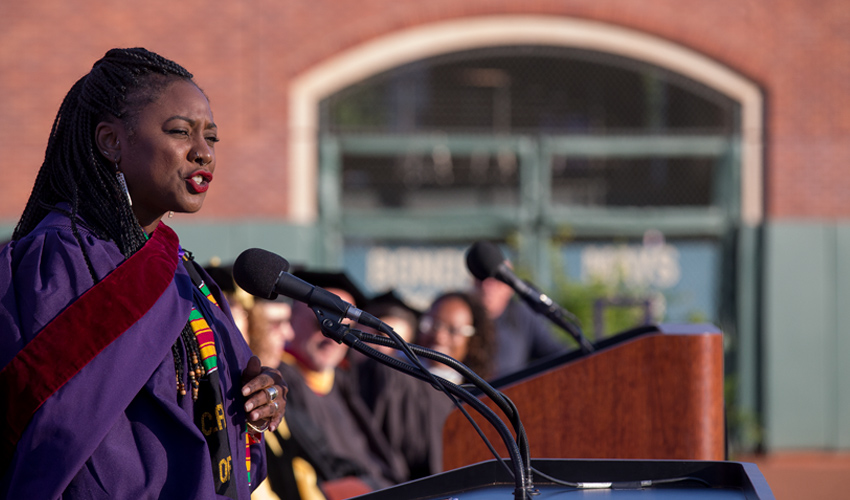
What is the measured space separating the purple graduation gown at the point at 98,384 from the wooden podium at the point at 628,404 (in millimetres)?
1028

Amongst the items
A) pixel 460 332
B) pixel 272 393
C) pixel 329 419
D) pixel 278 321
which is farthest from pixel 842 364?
pixel 272 393

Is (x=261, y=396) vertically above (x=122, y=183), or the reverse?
(x=122, y=183)

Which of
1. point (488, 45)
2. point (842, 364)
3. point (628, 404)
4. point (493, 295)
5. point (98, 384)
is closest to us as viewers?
point (98, 384)

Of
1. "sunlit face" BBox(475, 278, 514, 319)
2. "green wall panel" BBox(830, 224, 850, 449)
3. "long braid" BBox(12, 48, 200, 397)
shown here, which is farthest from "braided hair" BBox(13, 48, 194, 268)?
"green wall panel" BBox(830, 224, 850, 449)

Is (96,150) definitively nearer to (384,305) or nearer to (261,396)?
(261,396)

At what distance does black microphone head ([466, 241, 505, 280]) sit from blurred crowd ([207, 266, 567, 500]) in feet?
3.10

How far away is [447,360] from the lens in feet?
5.24

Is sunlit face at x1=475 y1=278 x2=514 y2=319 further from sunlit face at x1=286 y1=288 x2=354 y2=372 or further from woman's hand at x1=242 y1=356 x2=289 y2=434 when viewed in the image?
woman's hand at x1=242 y1=356 x2=289 y2=434

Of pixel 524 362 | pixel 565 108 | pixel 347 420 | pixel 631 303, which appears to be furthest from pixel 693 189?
pixel 347 420

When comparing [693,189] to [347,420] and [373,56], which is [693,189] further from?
[347,420]

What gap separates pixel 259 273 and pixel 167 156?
0.30 metres

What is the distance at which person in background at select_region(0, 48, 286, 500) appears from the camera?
1.52 meters

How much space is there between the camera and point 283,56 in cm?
909

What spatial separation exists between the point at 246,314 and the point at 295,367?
454 mm
